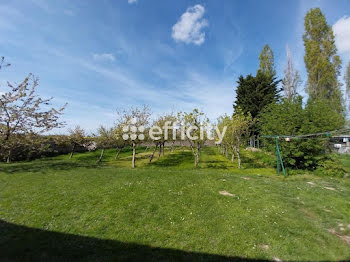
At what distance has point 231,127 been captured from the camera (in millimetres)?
15031

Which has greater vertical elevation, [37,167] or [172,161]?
[37,167]

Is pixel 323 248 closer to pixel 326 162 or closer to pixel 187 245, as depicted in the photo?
pixel 187 245

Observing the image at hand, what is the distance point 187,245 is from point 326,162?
13623 mm

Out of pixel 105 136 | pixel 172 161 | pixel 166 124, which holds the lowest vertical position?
pixel 172 161

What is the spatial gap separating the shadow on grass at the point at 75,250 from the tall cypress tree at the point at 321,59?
3250 cm

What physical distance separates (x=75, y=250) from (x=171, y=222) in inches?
93.3

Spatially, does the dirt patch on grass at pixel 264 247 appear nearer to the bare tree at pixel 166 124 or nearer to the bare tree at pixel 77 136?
the bare tree at pixel 166 124

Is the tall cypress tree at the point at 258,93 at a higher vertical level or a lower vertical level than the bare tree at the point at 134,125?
higher

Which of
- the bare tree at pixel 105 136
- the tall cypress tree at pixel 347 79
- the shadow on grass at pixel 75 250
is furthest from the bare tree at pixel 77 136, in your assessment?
the tall cypress tree at pixel 347 79

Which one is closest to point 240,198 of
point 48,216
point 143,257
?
point 143,257

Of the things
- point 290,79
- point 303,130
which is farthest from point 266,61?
point 303,130

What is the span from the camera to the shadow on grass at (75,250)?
327 centimetres

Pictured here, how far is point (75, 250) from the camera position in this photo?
140 inches

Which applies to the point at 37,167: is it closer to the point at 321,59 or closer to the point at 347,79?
the point at 321,59
